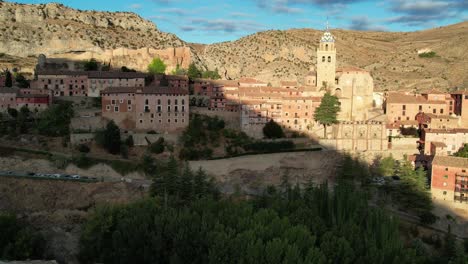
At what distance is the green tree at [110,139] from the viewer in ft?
141

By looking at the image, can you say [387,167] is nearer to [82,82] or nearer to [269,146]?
[269,146]

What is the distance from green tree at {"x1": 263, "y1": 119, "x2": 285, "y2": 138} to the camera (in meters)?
47.5

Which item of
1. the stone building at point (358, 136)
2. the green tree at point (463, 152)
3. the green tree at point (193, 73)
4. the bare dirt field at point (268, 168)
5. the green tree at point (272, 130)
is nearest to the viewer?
the bare dirt field at point (268, 168)

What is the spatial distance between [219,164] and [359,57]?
59.8 metres

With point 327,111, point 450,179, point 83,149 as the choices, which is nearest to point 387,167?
point 450,179

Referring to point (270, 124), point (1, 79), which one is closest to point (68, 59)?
point (1, 79)

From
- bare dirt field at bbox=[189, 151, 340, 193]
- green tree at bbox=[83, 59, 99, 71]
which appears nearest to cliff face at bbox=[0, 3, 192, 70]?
green tree at bbox=[83, 59, 99, 71]

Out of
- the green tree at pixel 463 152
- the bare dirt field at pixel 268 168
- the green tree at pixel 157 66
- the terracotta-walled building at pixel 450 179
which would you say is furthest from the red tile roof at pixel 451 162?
the green tree at pixel 157 66

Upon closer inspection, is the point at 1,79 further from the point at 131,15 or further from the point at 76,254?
the point at 131,15

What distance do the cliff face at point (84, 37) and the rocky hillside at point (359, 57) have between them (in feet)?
30.0

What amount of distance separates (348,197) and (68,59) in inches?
1656

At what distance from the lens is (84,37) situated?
73.4 m

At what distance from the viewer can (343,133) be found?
160 ft

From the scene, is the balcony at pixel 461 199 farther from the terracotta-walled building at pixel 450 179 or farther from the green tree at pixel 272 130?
the green tree at pixel 272 130
